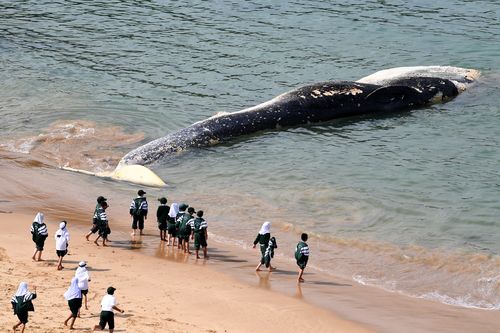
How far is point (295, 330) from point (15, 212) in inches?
396

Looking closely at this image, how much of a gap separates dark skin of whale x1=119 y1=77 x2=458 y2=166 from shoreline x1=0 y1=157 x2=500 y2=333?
329 centimetres

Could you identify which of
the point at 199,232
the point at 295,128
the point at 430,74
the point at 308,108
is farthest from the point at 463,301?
the point at 430,74

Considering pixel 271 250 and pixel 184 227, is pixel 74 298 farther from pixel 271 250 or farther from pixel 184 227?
pixel 184 227

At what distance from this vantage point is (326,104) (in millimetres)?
33969

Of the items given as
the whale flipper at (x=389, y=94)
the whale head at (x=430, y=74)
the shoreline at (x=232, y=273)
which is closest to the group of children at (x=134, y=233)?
the shoreline at (x=232, y=273)

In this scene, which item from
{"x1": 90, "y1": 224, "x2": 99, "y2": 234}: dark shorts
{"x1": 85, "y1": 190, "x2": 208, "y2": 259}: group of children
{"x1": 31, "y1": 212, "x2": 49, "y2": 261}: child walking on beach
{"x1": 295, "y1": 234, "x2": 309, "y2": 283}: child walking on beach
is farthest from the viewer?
{"x1": 90, "y1": 224, "x2": 99, "y2": 234}: dark shorts

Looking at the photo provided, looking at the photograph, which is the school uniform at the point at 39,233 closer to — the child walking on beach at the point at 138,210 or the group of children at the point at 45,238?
the group of children at the point at 45,238

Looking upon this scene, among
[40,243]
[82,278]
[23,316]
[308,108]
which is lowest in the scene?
[23,316]

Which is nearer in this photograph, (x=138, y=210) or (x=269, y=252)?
(x=269, y=252)

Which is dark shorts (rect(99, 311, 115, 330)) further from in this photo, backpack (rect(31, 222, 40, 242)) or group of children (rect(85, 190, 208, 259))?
group of children (rect(85, 190, 208, 259))

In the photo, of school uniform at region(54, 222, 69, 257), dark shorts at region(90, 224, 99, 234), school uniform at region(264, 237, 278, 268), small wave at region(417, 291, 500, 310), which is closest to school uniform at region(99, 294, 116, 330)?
school uniform at region(54, 222, 69, 257)

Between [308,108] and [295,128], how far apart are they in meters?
0.94

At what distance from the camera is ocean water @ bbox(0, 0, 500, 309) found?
82.1 ft

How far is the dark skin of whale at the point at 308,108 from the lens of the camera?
31406 mm
